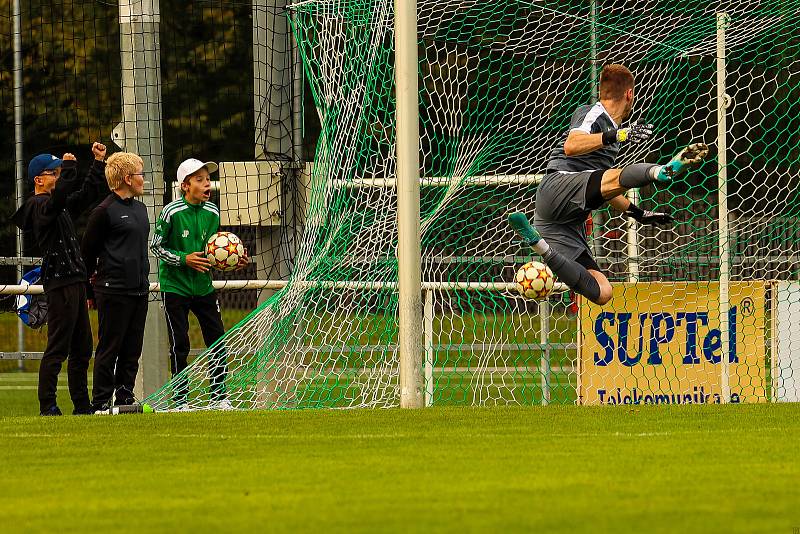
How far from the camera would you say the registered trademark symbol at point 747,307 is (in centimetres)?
1038

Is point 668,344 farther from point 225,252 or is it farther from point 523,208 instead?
point 225,252

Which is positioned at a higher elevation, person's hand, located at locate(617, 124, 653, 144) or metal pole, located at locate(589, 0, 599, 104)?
metal pole, located at locate(589, 0, 599, 104)

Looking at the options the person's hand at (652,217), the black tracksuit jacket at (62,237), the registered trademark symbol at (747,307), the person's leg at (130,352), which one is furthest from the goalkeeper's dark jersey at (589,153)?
the black tracksuit jacket at (62,237)

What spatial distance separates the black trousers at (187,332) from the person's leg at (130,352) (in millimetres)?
324

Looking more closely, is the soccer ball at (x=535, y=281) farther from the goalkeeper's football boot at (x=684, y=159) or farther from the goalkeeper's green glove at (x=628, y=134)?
the goalkeeper's football boot at (x=684, y=159)

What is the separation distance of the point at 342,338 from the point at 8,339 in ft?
72.7

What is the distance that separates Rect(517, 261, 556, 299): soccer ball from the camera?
410 inches

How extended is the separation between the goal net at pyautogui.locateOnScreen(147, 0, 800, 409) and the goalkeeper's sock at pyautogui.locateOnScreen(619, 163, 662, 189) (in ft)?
4.01

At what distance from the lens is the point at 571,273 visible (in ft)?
31.3

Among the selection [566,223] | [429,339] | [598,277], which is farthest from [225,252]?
[598,277]

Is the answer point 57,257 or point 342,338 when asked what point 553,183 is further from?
point 57,257

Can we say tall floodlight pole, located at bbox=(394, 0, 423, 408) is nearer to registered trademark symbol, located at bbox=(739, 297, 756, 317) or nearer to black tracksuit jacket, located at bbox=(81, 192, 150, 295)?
black tracksuit jacket, located at bbox=(81, 192, 150, 295)

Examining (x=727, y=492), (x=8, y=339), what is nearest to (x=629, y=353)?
(x=727, y=492)

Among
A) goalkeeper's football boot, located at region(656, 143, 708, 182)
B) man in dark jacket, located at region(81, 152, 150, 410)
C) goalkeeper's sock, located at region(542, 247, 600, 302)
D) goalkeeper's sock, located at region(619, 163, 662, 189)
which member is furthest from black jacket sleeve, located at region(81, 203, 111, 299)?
goalkeeper's football boot, located at region(656, 143, 708, 182)
